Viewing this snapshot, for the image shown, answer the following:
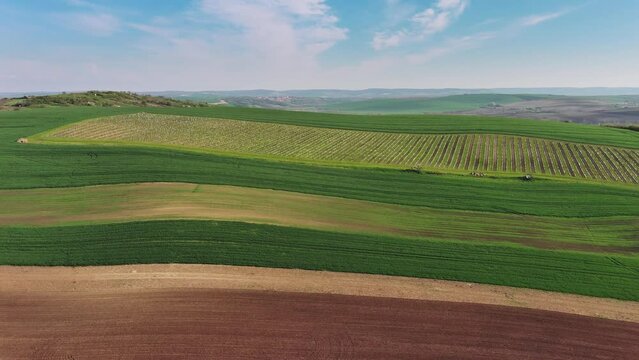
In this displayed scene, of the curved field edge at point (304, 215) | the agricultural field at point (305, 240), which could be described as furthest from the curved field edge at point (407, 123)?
the curved field edge at point (304, 215)

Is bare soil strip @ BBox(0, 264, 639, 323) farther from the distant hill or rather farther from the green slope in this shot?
the distant hill

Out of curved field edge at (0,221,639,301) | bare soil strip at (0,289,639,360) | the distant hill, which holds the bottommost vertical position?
bare soil strip at (0,289,639,360)

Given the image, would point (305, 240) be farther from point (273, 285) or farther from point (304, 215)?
point (273, 285)

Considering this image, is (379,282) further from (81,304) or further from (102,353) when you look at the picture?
(81,304)

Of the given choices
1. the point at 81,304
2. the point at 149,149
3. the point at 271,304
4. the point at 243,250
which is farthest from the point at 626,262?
the point at 149,149

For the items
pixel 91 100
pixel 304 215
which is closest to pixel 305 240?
pixel 304 215

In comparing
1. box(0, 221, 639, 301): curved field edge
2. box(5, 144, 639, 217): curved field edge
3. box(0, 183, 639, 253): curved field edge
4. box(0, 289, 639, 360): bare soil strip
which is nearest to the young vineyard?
box(5, 144, 639, 217): curved field edge
